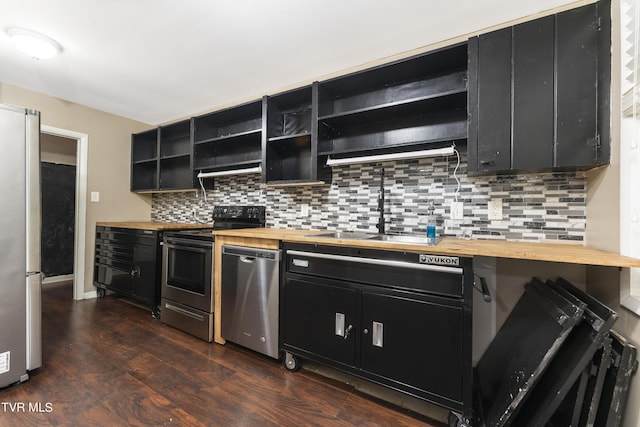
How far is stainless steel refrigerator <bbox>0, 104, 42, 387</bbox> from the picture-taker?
1.58 m

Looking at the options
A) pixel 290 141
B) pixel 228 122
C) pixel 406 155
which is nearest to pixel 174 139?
pixel 228 122

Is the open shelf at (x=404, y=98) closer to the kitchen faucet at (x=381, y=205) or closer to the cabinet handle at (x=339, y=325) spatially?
the kitchen faucet at (x=381, y=205)

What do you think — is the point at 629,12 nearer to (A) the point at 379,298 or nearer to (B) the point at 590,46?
(B) the point at 590,46

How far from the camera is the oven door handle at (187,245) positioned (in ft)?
7.57

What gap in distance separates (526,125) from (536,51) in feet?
1.31

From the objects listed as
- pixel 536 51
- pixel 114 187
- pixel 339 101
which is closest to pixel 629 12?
pixel 536 51

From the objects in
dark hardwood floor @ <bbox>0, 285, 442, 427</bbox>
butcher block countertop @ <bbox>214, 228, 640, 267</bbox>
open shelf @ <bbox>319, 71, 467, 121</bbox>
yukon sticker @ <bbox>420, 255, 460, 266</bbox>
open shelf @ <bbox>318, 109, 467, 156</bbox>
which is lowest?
dark hardwood floor @ <bbox>0, 285, 442, 427</bbox>

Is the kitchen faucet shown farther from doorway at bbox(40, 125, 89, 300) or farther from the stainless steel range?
doorway at bbox(40, 125, 89, 300)

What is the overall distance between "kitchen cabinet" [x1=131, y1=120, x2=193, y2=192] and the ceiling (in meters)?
0.75

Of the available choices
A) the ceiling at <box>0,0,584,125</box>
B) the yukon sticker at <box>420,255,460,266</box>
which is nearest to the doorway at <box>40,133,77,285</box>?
the ceiling at <box>0,0,584,125</box>

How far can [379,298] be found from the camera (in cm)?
155

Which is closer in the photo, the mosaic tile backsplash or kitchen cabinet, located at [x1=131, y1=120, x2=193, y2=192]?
the mosaic tile backsplash

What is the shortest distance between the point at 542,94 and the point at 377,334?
5.20 feet

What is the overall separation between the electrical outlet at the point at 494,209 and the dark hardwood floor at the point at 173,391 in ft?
4.21
